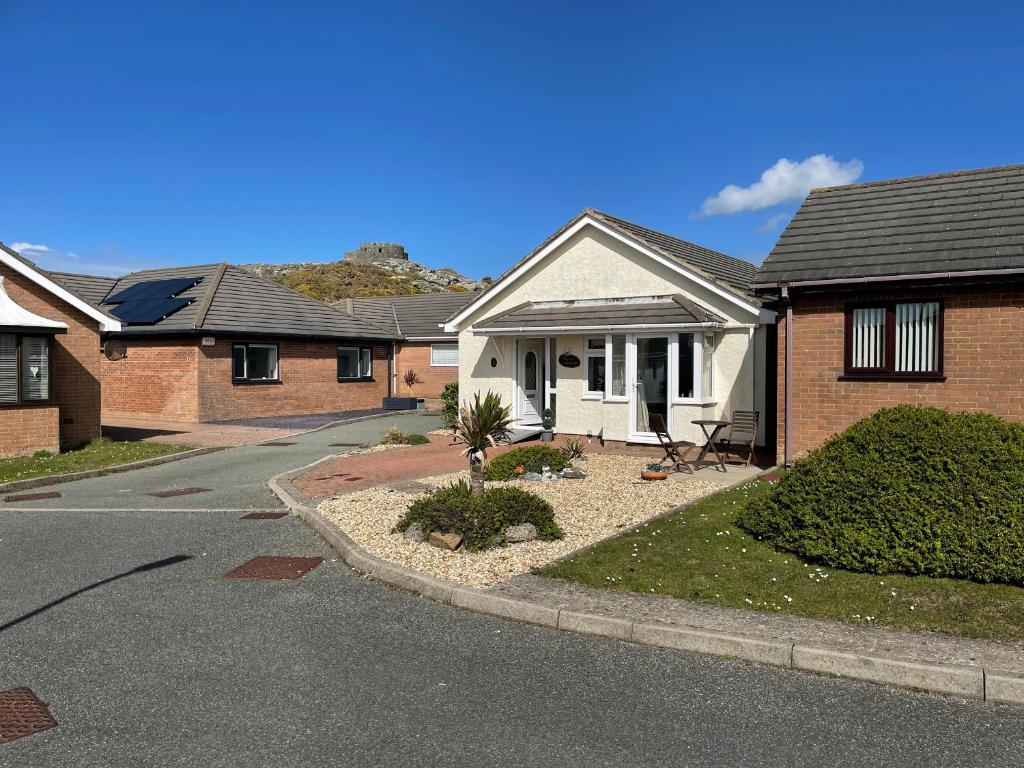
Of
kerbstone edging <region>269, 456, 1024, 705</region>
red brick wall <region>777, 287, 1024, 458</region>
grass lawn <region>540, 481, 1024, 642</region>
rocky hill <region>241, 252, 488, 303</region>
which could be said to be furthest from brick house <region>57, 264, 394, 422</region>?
rocky hill <region>241, 252, 488, 303</region>

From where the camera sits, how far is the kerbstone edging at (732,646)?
4738 millimetres

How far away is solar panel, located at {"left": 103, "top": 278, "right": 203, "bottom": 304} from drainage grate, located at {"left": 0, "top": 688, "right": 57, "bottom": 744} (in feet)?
78.3

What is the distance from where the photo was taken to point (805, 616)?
5.93 meters

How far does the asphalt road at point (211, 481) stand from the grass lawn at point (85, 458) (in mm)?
763

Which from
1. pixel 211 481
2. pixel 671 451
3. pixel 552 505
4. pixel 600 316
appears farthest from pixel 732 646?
pixel 600 316

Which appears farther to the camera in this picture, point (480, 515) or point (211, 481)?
point (211, 481)

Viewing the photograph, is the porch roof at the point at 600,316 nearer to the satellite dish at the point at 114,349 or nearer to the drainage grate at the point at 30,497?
the drainage grate at the point at 30,497

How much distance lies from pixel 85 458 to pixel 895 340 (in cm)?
1620

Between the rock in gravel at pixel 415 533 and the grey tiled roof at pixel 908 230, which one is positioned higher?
the grey tiled roof at pixel 908 230

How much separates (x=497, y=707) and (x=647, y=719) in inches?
35.3

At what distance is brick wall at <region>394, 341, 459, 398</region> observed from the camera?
33.7 m

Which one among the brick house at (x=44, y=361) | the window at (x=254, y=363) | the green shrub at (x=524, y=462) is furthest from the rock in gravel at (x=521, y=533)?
the window at (x=254, y=363)

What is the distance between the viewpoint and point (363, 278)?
283 ft

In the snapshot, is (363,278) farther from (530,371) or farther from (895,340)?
(895,340)
